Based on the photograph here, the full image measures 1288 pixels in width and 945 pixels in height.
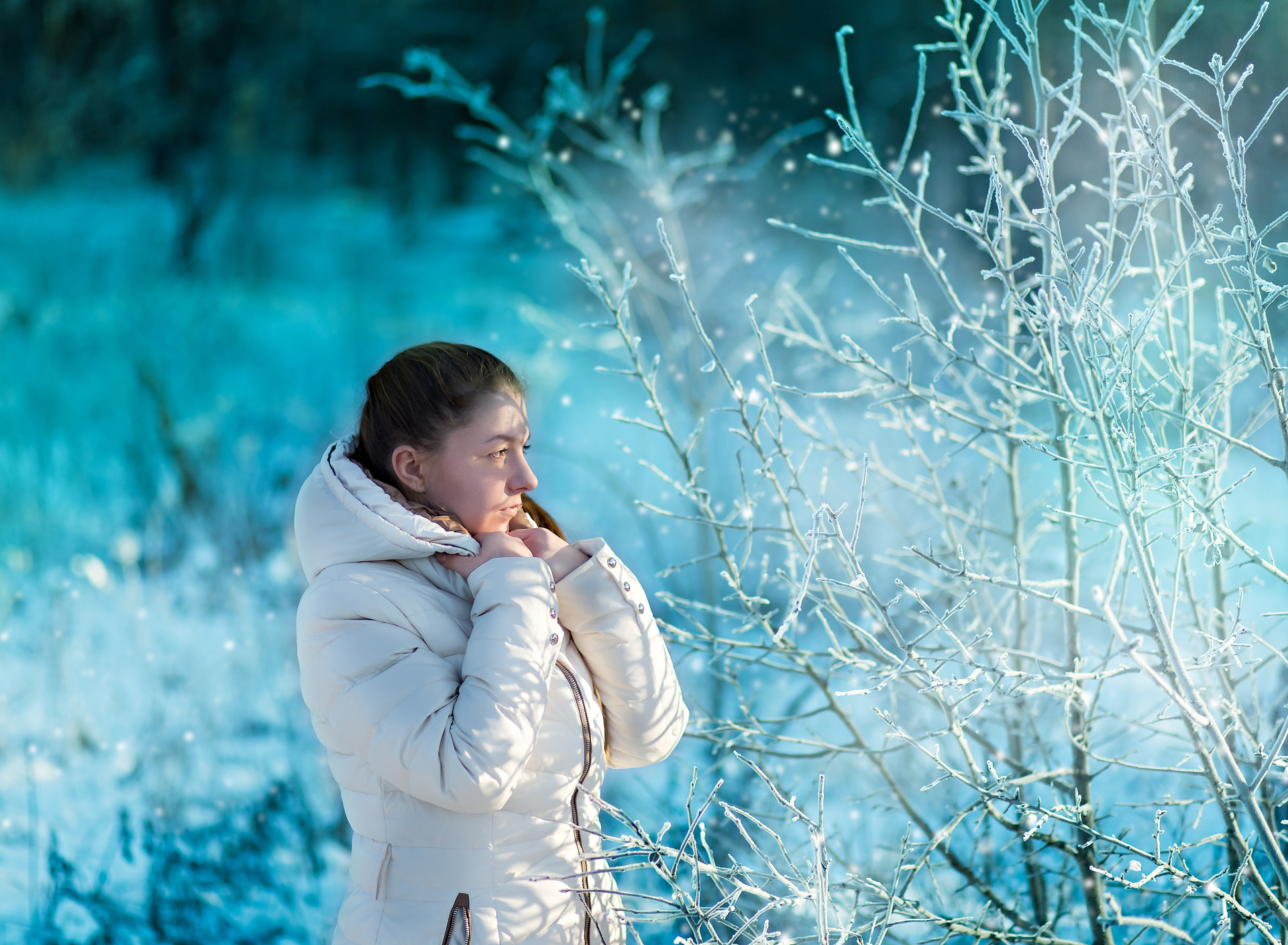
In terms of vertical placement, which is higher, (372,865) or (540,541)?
(540,541)

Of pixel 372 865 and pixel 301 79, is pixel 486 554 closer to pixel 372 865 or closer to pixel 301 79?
pixel 372 865

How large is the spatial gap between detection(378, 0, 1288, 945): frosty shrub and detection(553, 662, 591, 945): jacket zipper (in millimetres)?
60

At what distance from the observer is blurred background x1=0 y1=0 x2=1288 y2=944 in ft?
6.30

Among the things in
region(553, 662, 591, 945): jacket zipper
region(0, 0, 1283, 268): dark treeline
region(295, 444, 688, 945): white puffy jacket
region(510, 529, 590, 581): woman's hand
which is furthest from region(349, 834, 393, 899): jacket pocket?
region(0, 0, 1283, 268): dark treeline

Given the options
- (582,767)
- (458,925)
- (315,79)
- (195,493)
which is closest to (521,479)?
(582,767)

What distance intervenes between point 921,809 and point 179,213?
6.19 feet

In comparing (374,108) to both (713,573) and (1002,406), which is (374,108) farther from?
(1002,406)

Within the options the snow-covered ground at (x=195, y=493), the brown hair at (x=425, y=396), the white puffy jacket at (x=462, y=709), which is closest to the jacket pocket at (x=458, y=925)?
the white puffy jacket at (x=462, y=709)

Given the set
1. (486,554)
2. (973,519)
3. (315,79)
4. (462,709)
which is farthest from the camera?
(315,79)

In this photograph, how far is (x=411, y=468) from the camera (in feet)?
2.96

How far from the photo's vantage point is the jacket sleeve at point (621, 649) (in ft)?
2.83

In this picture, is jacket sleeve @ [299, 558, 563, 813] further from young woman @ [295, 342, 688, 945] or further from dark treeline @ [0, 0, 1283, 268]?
dark treeline @ [0, 0, 1283, 268]

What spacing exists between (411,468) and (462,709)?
258 mm

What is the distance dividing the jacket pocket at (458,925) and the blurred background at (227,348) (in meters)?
1.16
